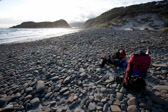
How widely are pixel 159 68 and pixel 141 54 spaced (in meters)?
2.44

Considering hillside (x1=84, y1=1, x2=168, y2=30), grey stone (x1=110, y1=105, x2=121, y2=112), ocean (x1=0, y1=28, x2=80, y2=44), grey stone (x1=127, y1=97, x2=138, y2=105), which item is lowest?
grey stone (x1=110, y1=105, x2=121, y2=112)

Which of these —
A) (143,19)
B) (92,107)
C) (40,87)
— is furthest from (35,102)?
(143,19)

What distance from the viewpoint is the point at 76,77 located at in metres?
4.02

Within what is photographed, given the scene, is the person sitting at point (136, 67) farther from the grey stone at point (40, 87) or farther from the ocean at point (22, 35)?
the ocean at point (22, 35)

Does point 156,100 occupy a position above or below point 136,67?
below

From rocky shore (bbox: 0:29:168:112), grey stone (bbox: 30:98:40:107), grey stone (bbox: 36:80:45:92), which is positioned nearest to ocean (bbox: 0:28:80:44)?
rocky shore (bbox: 0:29:168:112)

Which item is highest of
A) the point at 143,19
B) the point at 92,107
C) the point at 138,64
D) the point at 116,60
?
the point at 143,19

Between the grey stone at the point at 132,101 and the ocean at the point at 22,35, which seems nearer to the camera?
the grey stone at the point at 132,101

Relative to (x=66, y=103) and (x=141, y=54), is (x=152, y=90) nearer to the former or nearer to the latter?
(x=141, y=54)

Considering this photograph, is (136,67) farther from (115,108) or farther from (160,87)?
(115,108)

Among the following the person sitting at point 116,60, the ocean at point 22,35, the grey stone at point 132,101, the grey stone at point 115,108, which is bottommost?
the grey stone at point 115,108

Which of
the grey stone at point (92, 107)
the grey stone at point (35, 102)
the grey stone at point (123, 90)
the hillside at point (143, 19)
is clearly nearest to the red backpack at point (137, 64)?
the grey stone at point (123, 90)

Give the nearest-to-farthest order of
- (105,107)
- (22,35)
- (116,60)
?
(105,107) → (116,60) → (22,35)

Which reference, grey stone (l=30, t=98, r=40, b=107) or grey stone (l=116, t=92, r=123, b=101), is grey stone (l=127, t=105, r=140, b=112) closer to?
grey stone (l=116, t=92, r=123, b=101)
